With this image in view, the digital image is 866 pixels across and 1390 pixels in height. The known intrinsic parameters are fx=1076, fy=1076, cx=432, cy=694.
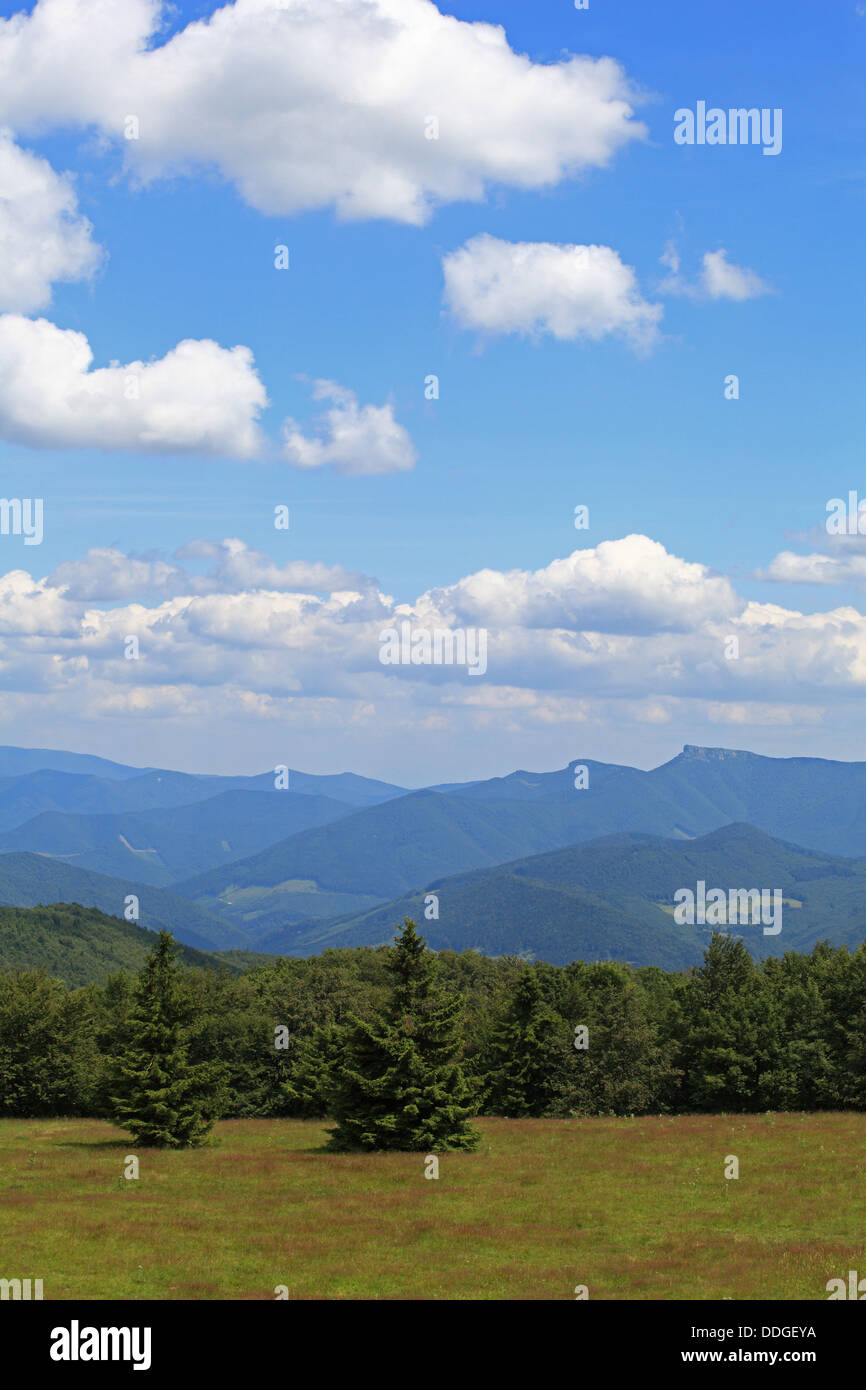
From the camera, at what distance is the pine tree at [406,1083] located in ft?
155

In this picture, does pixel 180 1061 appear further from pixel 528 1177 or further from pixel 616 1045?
pixel 616 1045

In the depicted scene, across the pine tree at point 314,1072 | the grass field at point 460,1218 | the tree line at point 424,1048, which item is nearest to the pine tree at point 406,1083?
the tree line at point 424,1048

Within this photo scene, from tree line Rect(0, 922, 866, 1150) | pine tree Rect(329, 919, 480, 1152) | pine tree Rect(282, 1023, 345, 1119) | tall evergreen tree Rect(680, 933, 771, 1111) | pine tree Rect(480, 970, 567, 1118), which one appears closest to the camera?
pine tree Rect(329, 919, 480, 1152)

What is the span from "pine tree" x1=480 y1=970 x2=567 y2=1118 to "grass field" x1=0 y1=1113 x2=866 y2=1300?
15.2m

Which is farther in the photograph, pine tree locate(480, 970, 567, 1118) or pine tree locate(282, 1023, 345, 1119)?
pine tree locate(480, 970, 567, 1118)

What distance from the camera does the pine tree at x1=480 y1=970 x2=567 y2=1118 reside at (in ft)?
223

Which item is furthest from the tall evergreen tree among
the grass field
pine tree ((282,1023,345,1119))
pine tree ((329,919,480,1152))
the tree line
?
pine tree ((329,919,480,1152))

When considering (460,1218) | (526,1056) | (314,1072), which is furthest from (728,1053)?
(460,1218)

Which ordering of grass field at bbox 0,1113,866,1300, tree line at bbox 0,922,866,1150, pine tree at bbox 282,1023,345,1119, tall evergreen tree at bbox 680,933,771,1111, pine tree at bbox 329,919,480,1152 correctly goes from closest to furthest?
1. grass field at bbox 0,1113,866,1300
2. pine tree at bbox 329,919,480,1152
3. tree line at bbox 0,922,866,1150
4. pine tree at bbox 282,1023,345,1119
5. tall evergreen tree at bbox 680,933,771,1111

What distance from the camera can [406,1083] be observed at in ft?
155

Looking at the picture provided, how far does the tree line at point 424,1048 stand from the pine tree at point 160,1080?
0.09 meters

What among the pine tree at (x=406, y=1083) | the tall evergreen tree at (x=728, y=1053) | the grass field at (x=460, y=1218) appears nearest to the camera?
the grass field at (x=460, y=1218)

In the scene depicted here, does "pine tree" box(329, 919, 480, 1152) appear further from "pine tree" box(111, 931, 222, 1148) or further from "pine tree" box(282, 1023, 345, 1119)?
"pine tree" box(111, 931, 222, 1148)

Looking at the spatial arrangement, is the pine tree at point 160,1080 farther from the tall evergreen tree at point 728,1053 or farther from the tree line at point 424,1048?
the tall evergreen tree at point 728,1053
